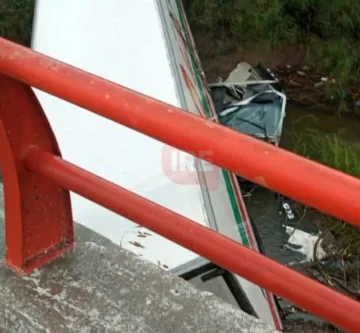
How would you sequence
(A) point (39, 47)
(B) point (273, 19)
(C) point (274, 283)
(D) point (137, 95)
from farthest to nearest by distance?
(B) point (273, 19) < (A) point (39, 47) < (C) point (274, 283) < (D) point (137, 95)

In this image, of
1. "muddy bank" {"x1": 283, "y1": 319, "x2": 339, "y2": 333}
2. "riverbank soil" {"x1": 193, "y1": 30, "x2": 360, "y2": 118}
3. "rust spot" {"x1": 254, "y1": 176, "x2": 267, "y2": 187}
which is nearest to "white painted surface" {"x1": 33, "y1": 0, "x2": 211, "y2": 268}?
"muddy bank" {"x1": 283, "y1": 319, "x2": 339, "y2": 333}

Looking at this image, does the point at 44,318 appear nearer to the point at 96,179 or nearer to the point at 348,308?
the point at 96,179

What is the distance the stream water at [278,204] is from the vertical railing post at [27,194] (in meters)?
4.01

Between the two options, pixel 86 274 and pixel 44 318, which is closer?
pixel 44 318

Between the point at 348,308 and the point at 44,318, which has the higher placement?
the point at 348,308

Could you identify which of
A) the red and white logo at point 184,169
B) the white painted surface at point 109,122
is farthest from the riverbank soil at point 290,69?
the red and white logo at point 184,169

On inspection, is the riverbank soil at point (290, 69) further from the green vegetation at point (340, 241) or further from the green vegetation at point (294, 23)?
the green vegetation at point (340, 241)

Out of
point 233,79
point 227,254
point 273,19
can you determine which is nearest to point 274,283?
point 227,254

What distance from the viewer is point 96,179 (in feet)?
6.43

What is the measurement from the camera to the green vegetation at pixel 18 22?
917 centimetres

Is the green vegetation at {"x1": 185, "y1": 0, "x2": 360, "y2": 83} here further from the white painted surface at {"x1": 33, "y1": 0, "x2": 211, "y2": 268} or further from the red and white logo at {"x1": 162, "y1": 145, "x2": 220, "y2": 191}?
the red and white logo at {"x1": 162, "y1": 145, "x2": 220, "y2": 191}

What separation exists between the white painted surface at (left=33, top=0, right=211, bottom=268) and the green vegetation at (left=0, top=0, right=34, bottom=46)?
3162 mm

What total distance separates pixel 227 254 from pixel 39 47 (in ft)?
Result: 13.6

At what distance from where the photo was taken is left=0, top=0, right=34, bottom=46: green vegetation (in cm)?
917
